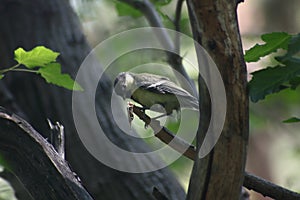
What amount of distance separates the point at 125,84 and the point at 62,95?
1.67ft

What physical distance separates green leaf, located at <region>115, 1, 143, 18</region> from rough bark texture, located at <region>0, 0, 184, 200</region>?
0.18 m

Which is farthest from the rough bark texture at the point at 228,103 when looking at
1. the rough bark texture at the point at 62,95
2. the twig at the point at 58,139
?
the rough bark texture at the point at 62,95

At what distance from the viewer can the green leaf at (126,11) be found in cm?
286

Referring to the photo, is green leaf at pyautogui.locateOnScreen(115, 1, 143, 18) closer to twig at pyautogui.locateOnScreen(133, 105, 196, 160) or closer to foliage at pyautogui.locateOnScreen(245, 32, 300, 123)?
twig at pyautogui.locateOnScreen(133, 105, 196, 160)

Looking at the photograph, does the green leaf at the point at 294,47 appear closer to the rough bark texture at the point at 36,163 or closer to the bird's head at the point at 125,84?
the rough bark texture at the point at 36,163

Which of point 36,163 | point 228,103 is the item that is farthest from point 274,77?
point 36,163

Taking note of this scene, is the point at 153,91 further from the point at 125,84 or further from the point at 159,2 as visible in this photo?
the point at 159,2

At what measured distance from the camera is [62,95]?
8.97 feet

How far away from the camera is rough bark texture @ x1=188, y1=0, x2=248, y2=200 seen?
1.36 meters

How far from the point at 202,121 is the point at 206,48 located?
0.52ft

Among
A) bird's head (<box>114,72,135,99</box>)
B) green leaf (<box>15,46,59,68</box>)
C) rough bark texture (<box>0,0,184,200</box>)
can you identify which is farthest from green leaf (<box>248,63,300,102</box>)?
rough bark texture (<box>0,0,184,200</box>)

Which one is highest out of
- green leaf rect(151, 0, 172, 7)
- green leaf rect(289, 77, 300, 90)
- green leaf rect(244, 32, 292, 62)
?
green leaf rect(151, 0, 172, 7)

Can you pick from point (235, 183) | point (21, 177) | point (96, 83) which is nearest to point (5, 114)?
point (21, 177)

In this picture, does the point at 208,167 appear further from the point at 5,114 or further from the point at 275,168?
the point at 275,168
